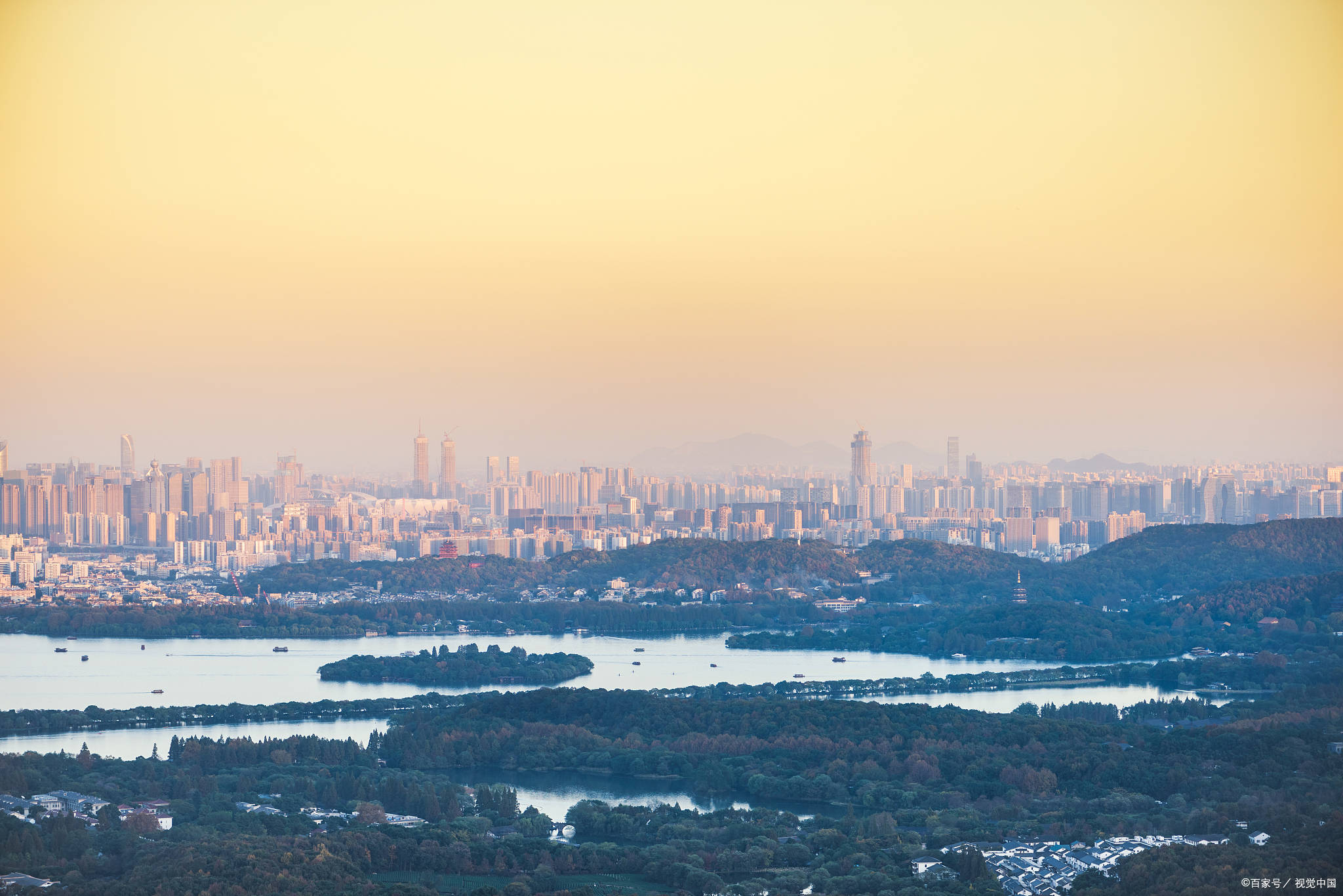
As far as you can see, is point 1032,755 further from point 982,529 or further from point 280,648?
point 982,529

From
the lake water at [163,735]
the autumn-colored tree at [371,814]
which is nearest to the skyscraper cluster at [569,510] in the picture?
the lake water at [163,735]

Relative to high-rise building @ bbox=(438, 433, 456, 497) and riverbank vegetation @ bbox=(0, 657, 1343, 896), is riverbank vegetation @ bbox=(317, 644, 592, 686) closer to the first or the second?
riverbank vegetation @ bbox=(0, 657, 1343, 896)

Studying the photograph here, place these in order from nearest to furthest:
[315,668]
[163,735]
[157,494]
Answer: [163,735] → [315,668] → [157,494]

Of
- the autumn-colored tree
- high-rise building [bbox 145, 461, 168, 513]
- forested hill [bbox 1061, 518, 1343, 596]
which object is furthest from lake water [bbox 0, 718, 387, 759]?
high-rise building [bbox 145, 461, 168, 513]

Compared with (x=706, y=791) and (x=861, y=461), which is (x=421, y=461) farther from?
(x=706, y=791)

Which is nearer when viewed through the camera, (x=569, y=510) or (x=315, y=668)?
(x=315, y=668)

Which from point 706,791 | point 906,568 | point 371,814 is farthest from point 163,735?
point 906,568
